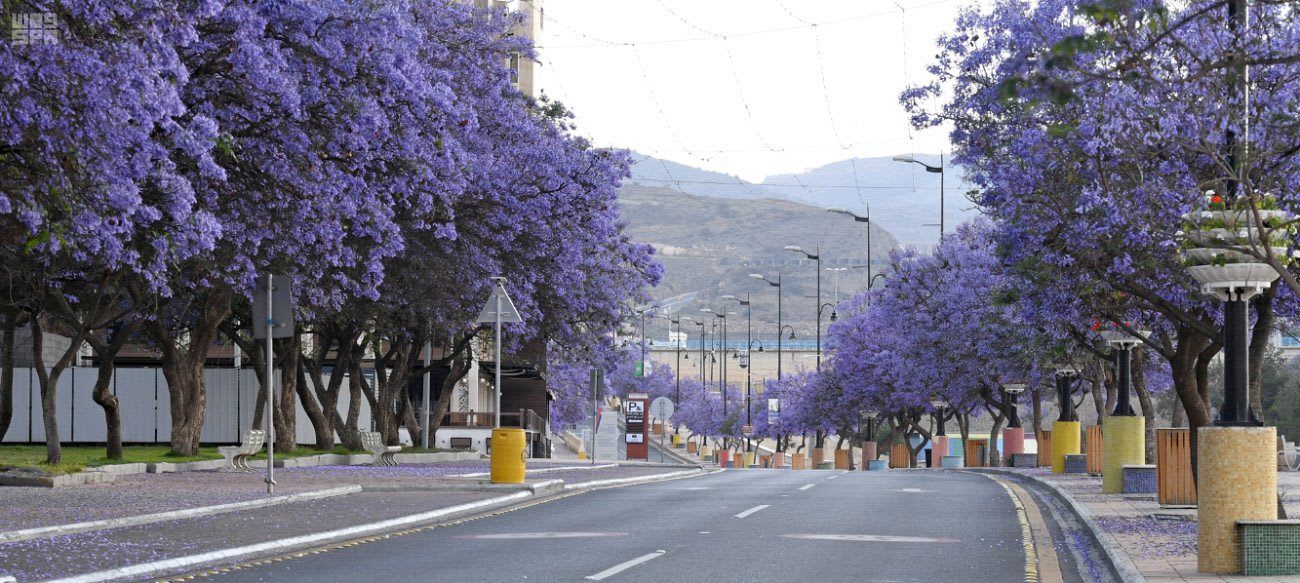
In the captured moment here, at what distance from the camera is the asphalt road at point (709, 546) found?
44.8 ft

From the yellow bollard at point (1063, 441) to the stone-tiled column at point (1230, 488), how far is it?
91.0 feet

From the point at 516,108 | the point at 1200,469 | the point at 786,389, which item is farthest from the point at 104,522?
the point at 786,389

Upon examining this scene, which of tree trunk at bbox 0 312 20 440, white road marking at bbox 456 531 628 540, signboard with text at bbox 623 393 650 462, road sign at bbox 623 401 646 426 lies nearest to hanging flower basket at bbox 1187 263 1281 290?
white road marking at bbox 456 531 628 540

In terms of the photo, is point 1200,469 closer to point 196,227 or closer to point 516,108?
point 196,227

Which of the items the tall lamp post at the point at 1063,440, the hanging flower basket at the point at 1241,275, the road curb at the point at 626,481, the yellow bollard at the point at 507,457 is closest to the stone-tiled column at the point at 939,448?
the tall lamp post at the point at 1063,440

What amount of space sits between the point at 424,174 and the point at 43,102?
9.29 metres

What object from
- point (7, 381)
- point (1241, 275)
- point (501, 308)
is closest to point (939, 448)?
point (7, 381)

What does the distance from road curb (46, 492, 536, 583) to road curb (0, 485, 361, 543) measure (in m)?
1.06

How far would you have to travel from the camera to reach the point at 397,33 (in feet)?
72.4

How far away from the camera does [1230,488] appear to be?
13664mm

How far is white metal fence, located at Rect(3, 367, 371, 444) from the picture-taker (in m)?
46.3

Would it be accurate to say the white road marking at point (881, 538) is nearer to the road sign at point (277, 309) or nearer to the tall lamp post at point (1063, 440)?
the road sign at point (277, 309)

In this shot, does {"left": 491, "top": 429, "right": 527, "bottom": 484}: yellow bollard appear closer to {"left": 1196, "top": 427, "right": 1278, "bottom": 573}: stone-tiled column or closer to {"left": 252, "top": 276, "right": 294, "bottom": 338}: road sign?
{"left": 252, "top": 276, "right": 294, "bottom": 338}: road sign

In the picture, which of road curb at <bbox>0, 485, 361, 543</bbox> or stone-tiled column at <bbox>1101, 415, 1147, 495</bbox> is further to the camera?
stone-tiled column at <bbox>1101, 415, 1147, 495</bbox>
